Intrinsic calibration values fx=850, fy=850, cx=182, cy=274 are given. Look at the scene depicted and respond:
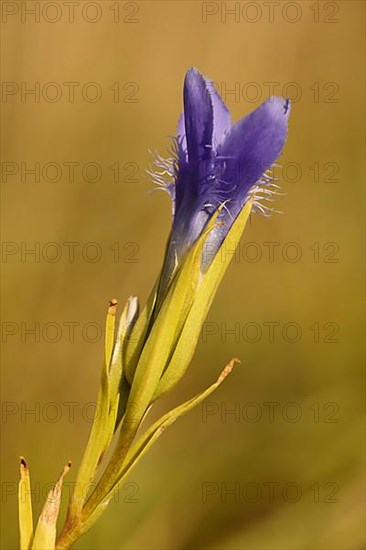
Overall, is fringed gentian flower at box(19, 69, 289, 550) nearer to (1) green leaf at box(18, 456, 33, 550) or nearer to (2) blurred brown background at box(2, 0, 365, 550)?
(1) green leaf at box(18, 456, 33, 550)

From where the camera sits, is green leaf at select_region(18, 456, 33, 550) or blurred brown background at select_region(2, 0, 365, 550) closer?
green leaf at select_region(18, 456, 33, 550)

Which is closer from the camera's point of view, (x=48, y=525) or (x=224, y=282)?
(x=48, y=525)

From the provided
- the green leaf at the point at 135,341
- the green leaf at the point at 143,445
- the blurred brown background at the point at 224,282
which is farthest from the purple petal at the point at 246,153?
the blurred brown background at the point at 224,282

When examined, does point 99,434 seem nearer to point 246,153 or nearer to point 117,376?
point 117,376

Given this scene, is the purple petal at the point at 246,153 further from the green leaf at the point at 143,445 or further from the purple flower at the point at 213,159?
the green leaf at the point at 143,445

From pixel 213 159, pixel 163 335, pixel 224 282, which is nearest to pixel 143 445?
pixel 163 335

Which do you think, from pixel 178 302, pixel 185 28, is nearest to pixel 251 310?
pixel 185 28

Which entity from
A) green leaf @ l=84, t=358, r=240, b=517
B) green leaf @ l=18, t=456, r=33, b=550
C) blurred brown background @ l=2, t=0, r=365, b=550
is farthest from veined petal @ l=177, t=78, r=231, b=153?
blurred brown background @ l=2, t=0, r=365, b=550
